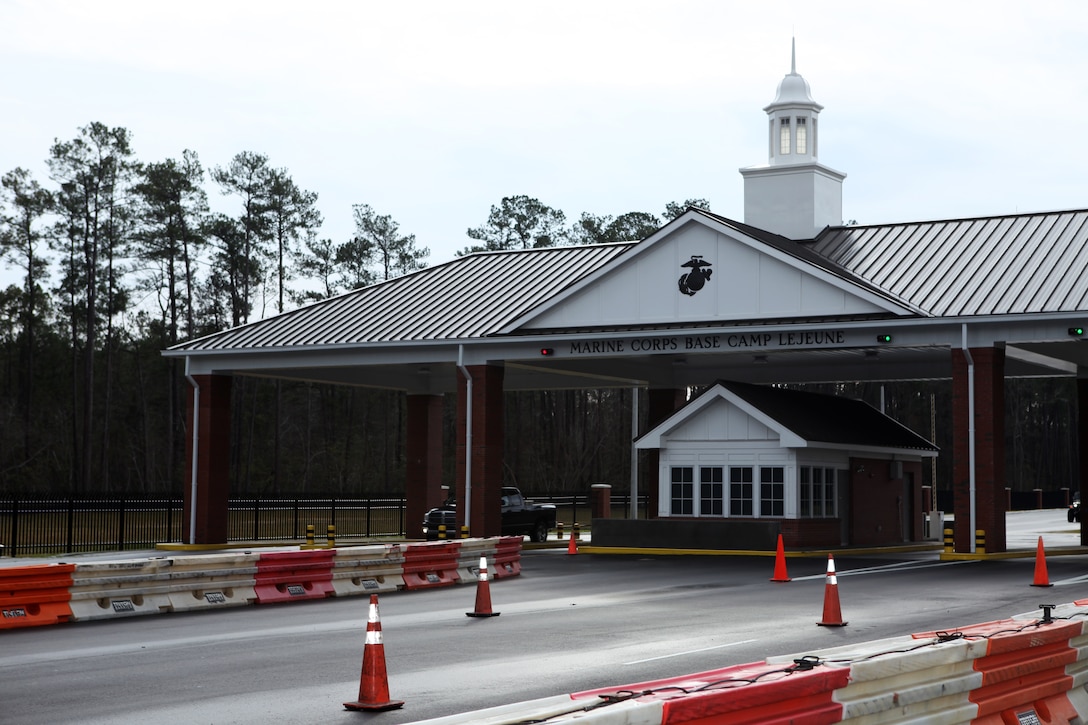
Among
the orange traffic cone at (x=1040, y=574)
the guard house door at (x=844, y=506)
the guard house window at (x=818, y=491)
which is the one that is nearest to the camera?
the orange traffic cone at (x=1040, y=574)

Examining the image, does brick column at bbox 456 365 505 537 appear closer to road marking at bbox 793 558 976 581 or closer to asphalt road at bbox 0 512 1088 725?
asphalt road at bbox 0 512 1088 725

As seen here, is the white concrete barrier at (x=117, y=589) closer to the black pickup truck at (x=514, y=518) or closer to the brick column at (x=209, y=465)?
the brick column at (x=209, y=465)

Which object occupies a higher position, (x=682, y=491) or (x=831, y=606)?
(x=682, y=491)

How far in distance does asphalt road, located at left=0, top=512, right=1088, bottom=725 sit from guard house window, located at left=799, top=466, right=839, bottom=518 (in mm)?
7749

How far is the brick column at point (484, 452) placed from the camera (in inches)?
1351

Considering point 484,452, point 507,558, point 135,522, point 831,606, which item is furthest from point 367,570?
point 135,522

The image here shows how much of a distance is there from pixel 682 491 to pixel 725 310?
4973 mm

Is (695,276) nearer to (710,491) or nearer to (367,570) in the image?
(710,491)

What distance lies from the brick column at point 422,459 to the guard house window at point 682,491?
11824mm

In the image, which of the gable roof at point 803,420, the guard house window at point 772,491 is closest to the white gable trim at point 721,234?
the gable roof at point 803,420

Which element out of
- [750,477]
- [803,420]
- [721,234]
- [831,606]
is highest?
[721,234]

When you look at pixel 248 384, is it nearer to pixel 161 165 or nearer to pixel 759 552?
pixel 161 165

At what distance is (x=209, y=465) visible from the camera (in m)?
37.2

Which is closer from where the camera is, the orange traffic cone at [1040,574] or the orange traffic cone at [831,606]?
the orange traffic cone at [831,606]
